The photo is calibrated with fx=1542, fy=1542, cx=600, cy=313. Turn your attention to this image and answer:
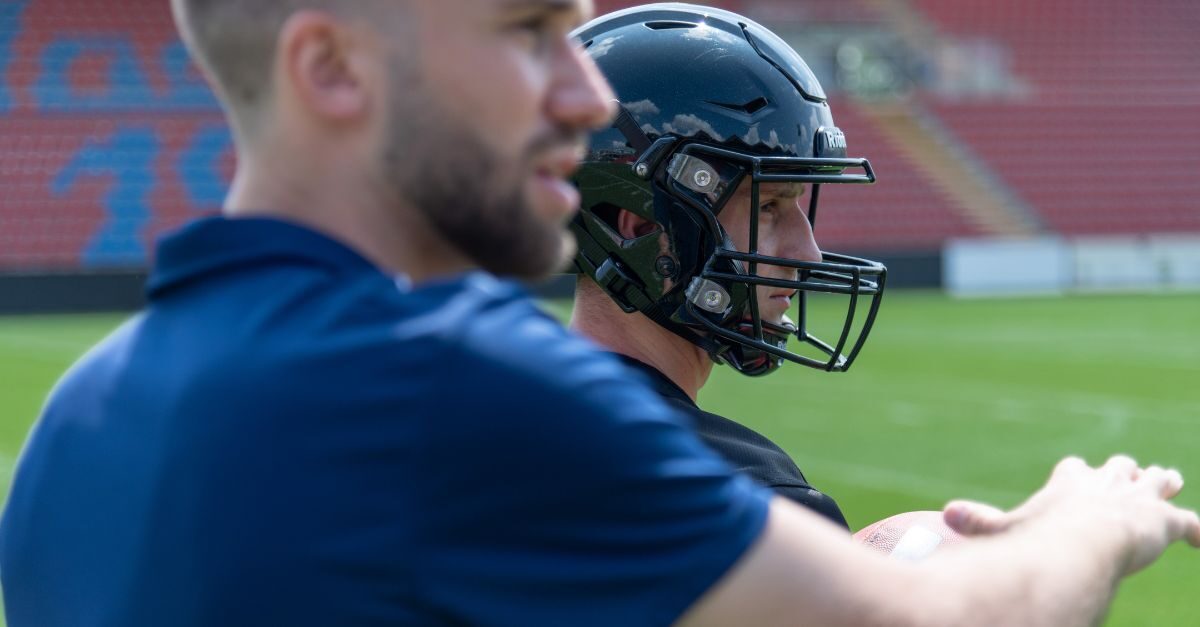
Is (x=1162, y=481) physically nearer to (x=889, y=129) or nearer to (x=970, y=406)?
(x=970, y=406)

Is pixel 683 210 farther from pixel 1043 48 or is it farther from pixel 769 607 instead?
pixel 1043 48

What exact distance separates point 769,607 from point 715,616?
0.05 m

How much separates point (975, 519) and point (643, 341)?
132 centimetres

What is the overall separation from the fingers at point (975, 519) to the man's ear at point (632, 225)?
4.40ft

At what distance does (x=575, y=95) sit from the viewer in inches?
57.2

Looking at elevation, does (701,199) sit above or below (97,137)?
above

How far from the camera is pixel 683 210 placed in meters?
2.85

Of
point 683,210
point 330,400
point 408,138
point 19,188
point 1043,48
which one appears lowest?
point 19,188

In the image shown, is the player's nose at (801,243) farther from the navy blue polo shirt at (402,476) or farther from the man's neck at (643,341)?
the navy blue polo shirt at (402,476)

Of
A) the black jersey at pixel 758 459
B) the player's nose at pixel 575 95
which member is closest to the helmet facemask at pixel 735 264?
the black jersey at pixel 758 459

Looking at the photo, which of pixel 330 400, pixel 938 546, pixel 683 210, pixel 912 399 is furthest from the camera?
pixel 912 399

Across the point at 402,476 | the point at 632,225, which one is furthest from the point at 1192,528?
the point at 632,225

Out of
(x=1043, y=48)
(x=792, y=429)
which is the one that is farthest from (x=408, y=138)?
(x=1043, y=48)

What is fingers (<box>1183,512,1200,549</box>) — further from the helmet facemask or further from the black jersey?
the helmet facemask
